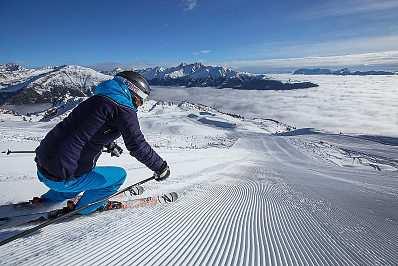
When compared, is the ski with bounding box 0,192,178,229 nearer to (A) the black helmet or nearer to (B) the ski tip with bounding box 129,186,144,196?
(B) the ski tip with bounding box 129,186,144,196

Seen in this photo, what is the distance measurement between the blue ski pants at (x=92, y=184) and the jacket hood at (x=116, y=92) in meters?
1.30

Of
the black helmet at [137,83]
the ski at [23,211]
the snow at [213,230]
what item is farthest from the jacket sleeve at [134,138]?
the ski at [23,211]

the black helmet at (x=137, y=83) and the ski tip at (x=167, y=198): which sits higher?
the black helmet at (x=137, y=83)

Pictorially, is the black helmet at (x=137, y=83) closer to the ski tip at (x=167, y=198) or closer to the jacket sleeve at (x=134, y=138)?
the jacket sleeve at (x=134, y=138)

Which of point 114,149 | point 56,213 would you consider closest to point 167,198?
point 114,149

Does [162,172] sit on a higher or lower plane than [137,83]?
lower

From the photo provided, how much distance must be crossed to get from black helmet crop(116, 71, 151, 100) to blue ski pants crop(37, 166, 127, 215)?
1.36 meters

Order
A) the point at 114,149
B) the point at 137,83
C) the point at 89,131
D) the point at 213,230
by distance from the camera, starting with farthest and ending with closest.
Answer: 1. the point at 114,149
2. the point at 213,230
3. the point at 137,83
4. the point at 89,131

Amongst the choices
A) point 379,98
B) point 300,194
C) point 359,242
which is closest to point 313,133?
point 300,194

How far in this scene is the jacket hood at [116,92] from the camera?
4586mm

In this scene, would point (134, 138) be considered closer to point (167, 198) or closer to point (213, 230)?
point (213, 230)

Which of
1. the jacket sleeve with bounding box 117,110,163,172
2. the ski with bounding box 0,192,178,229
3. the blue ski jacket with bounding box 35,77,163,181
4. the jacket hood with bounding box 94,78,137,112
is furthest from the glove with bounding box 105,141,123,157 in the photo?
the jacket hood with bounding box 94,78,137,112

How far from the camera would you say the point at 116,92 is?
4.64 m

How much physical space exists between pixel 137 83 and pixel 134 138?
74 cm
